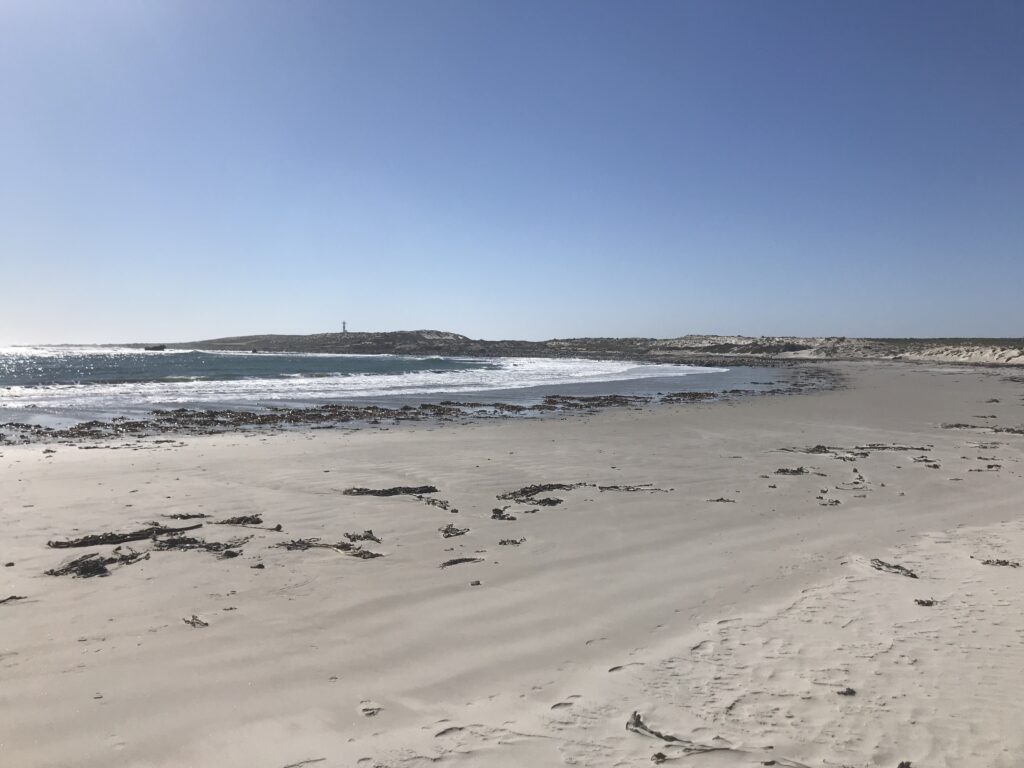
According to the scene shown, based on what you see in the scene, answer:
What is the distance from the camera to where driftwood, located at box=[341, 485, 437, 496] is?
808 centimetres

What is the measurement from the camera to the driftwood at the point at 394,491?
8078 millimetres

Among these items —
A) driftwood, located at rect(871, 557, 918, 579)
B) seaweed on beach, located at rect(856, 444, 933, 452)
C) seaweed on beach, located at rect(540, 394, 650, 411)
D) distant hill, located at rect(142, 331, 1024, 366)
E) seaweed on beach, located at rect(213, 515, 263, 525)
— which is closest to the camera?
driftwood, located at rect(871, 557, 918, 579)

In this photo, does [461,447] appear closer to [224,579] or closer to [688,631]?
[224,579]

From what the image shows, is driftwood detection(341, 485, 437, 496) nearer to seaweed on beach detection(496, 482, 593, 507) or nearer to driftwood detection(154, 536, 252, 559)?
seaweed on beach detection(496, 482, 593, 507)

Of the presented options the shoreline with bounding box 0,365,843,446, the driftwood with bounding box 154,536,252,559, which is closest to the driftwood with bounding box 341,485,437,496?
the driftwood with bounding box 154,536,252,559

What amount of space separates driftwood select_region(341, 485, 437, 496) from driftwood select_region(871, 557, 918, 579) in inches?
206

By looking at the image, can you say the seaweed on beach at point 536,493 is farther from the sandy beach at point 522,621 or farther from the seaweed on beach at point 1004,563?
the seaweed on beach at point 1004,563

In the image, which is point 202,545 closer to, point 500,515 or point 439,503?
point 439,503

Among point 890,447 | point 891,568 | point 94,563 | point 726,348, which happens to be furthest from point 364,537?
point 726,348

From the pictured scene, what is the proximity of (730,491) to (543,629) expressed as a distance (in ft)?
16.0

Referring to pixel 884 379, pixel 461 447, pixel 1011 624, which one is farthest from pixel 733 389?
pixel 1011 624

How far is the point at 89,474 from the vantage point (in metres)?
9.19

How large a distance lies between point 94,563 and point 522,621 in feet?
12.9

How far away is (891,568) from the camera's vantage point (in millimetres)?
5180
